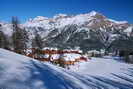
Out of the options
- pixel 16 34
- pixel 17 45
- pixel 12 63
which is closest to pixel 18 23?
pixel 16 34

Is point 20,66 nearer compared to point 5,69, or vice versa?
point 5,69

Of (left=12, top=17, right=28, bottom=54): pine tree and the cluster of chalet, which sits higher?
(left=12, top=17, right=28, bottom=54): pine tree

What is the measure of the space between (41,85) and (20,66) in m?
1.17

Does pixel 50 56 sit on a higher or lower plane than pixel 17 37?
lower

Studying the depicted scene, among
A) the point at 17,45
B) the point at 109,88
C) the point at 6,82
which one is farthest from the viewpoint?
the point at 17,45

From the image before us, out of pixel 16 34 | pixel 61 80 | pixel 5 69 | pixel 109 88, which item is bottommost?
pixel 109 88

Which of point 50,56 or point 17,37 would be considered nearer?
point 17,37

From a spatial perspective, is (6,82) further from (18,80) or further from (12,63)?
(12,63)

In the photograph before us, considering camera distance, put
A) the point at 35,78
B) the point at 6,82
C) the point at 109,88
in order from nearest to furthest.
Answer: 1. the point at 6,82
2. the point at 35,78
3. the point at 109,88

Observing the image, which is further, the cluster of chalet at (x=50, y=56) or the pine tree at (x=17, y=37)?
the cluster of chalet at (x=50, y=56)

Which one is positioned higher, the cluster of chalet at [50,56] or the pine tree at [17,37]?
the pine tree at [17,37]

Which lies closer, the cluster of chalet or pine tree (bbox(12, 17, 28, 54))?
pine tree (bbox(12, 17, 28, 54))

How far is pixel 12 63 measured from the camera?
5.28 m

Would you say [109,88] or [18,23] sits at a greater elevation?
[18,23]
